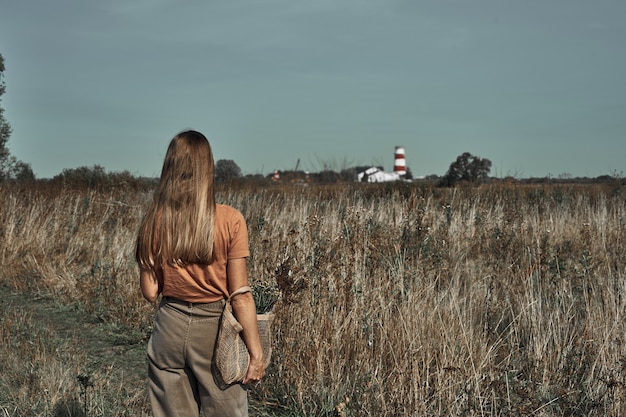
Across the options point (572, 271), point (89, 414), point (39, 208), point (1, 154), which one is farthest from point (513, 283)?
point (1, 154)

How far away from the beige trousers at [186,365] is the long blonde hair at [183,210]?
0.82 ft

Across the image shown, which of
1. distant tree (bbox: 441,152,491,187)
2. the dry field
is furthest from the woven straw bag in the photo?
distant tree (bbox: 441,152,491,187)

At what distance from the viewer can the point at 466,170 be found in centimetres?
2102

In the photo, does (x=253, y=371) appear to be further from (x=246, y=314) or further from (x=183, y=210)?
(x=183, y=210)

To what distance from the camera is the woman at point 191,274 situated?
3041 mm

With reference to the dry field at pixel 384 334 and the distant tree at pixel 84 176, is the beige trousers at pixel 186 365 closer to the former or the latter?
the dry field at pixel 384 334

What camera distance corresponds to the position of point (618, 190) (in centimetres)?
1786

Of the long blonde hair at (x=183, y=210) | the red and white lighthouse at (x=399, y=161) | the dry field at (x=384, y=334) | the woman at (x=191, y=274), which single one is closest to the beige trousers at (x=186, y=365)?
the woman at (x=191, y=274)

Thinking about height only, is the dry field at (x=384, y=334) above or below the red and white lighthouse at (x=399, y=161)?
below

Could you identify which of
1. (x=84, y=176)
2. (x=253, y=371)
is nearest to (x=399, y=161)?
(x=84, y=176)

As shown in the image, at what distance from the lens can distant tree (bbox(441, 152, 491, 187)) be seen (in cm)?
2006

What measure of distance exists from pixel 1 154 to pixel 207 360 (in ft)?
127

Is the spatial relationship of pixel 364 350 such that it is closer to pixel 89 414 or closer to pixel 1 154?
pixel 89 414

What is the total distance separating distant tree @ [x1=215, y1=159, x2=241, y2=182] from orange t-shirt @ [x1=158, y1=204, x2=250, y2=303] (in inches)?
707
